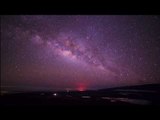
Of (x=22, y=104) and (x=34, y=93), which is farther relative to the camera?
(x=34, y=93)
